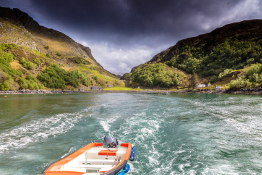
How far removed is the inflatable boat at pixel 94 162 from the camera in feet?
24.6

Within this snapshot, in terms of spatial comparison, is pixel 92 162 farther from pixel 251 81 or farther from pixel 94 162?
pixel 251 81

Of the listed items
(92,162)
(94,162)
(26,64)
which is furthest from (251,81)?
(26,64)

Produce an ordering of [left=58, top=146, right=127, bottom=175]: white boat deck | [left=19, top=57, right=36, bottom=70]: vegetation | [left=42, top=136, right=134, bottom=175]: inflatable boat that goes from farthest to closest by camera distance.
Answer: [left=19, top=57, right=36, bottom=70]: vegetation
[left=58, top=146, right=127, bottom=175]: white boat deck
[left=42, top=136, right=134, bottom=175]: inflatable boat

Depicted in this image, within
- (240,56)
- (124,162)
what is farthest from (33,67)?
(240,56)

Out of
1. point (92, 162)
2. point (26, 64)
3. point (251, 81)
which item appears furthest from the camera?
point (26, 64)

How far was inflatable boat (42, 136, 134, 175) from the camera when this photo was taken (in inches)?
295

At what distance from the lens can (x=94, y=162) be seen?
30.6 feet

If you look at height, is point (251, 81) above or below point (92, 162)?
above

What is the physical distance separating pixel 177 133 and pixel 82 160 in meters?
12.0

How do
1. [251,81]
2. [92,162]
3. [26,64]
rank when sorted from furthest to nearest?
[26,64] → [251,81] → [92,162]

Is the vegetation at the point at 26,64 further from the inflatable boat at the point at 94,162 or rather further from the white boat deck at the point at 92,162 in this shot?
the white boat deck at the point at 92,162

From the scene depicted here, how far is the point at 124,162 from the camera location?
8273mm

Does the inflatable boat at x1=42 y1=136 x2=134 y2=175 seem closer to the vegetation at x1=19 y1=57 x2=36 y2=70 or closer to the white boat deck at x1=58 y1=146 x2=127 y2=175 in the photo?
the white boat deck at x1=58 y1=146 x2=127 y2=175

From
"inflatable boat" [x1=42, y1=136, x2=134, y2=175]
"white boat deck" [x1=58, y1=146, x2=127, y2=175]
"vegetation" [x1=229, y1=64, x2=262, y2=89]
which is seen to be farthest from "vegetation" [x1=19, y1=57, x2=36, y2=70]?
"vegetation" [x1=229, y1=64, x2=262, y2=89]
